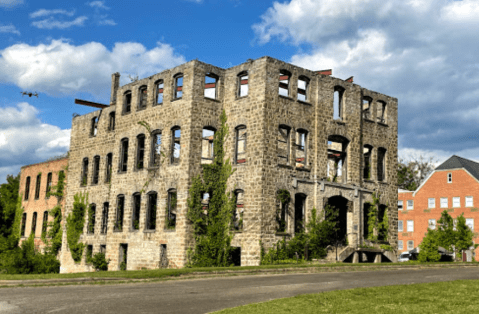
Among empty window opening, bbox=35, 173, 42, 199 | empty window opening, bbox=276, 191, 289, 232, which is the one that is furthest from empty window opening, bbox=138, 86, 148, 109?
empty window opening, bbox=35, 173, 42, 199

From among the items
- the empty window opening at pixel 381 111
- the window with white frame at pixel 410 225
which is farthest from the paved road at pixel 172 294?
the window with white frame at pixel 410 225

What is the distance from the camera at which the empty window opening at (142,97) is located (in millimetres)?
32234

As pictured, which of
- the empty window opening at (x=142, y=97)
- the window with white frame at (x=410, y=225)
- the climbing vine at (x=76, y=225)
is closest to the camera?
the empty window opening at (x=142, y=97)

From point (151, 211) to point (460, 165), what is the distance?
3558cm

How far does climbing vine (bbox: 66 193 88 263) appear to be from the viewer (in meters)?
35.0

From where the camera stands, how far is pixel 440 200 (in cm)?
5566

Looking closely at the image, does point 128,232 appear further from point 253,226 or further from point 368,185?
point 368,185

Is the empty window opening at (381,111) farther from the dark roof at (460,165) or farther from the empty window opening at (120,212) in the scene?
the dark roof at (460,165)

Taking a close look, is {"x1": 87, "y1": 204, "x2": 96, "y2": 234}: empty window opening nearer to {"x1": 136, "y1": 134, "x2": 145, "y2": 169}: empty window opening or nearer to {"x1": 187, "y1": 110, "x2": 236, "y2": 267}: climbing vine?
{"x1": 136, "y1": 134, "x2": 145, "y2": 169}: empty window opening

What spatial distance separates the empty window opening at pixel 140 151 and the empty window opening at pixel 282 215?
29.7ft

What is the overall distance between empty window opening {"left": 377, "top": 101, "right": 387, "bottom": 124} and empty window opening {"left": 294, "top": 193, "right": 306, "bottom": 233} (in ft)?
27.4

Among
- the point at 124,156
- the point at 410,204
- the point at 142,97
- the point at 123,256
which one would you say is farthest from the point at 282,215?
the point at 410,204

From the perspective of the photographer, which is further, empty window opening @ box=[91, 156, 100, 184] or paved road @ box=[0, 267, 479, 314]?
empty window opening @ box=[91, 156, 100, 184]

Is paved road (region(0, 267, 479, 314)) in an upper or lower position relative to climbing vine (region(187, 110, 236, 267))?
lower
